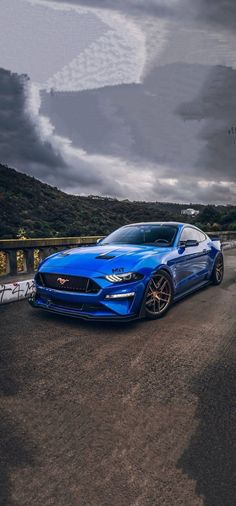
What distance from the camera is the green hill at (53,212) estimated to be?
31.9m

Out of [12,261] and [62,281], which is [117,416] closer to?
[62,281]

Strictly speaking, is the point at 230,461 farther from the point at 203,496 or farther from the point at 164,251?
the point at 164,251

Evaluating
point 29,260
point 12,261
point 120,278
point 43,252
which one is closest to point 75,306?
point 120,278

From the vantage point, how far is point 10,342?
398cm

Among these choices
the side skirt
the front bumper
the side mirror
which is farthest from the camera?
the side mirror

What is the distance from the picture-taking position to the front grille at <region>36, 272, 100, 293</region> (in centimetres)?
441

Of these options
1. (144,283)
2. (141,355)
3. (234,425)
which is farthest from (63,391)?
(144,283)

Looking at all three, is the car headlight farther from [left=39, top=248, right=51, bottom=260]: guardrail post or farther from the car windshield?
[left=39, top=248, right=51, bottom=260]: guardrail post

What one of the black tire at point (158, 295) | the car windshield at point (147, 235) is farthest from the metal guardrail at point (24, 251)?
Answer: the black tire at point (158, 295)

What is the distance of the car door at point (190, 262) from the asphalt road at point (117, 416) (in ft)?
4.32

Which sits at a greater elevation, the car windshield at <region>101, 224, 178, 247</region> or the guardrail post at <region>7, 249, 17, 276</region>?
the car windshield at <region>101, 224, 178, 247</region>

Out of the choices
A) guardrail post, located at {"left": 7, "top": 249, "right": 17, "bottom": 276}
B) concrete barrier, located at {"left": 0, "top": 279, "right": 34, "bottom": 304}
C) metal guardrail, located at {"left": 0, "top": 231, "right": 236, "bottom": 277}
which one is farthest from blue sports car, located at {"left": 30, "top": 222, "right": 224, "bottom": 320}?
guardrail post, located at {"left": 7, "top": 249, "right": 17, "bottom": 276}

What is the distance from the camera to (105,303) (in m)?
4.30

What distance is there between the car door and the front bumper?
1.22 metres
